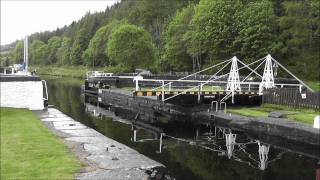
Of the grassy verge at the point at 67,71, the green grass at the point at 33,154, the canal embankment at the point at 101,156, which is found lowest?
the canal embankment at the point at 101,156

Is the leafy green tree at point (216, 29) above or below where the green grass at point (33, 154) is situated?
above

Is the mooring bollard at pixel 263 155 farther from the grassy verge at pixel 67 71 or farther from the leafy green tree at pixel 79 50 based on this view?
the leafy green tree at pixel 79 50

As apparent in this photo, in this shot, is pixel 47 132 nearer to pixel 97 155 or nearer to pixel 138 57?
pixel 97 155

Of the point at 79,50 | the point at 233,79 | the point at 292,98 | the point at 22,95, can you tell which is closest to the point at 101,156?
the point at 22,95

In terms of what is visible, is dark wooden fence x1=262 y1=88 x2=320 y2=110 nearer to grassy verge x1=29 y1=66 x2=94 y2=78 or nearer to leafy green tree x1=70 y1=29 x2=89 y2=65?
grassy verge x1=29 y1=66 x2=94 y2=78

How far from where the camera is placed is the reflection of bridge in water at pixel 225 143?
22797 millimetres

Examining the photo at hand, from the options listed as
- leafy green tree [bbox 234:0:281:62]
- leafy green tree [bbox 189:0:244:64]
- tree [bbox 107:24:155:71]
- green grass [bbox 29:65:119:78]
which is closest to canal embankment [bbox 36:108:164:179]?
leafy green tree [bbox 234:0:281:62]

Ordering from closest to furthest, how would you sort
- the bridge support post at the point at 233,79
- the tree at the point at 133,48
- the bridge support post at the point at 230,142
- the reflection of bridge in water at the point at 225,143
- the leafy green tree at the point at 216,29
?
1. the reflection of bridge in water at the point at 225,143
2. the bridge support post at the point at 230,142
3. the bridge support post at the point at 233,79
4. the leafy green tree at the point at 216,29
5. the tree at the point at 133,48

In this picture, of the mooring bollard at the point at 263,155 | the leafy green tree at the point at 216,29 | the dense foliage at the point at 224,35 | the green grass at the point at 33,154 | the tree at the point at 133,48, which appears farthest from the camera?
the tree at the point at 133,48

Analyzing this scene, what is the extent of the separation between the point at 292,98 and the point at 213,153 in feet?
42.5

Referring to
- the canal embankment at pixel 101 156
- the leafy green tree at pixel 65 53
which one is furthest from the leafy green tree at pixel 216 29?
the leafy green tree at pixel 65 53

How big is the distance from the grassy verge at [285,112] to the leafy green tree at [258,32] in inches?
1034

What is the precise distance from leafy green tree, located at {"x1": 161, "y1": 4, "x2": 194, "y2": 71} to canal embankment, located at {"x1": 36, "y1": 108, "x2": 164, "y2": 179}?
5297cm

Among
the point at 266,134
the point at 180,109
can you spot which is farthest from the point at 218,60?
the point at 266,134
